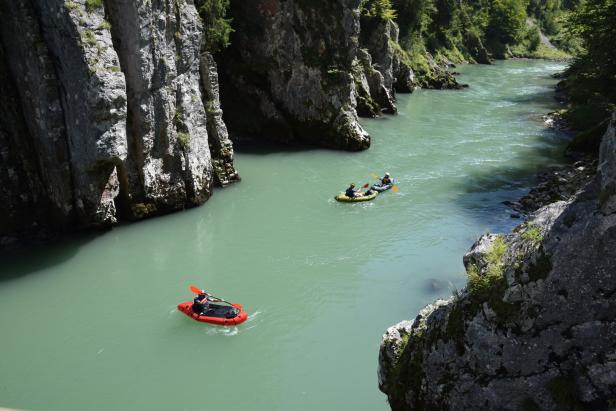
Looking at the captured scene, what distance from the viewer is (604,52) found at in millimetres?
31500

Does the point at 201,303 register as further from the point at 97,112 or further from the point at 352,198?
the point at 352,198

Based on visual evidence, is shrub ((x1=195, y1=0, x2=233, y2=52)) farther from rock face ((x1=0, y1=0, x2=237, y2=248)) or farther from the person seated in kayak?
the person seated in kayak

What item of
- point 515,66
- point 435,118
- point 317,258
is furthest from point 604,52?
point 515,66

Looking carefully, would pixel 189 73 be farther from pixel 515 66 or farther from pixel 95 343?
pixel 515 66

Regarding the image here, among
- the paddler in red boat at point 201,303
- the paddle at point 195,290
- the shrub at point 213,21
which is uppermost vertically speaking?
the shrub at point 213,21

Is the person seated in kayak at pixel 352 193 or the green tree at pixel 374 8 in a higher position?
the green tree at pixel 374 8

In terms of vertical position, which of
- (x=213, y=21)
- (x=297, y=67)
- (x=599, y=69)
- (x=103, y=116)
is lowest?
(x=103, y=116)

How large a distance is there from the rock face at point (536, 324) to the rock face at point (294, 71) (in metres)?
23.7

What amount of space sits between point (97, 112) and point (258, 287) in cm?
734

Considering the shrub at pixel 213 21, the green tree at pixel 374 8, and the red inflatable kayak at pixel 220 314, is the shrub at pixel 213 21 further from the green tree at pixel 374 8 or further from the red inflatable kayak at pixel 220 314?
the green tree at pixel 374 8

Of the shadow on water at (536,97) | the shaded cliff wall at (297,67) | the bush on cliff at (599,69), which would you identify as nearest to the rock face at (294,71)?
the shaded cliff wall at (297,67)

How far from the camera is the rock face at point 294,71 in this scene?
2931cm

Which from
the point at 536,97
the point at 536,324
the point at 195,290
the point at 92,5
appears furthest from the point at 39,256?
the point at 536,97

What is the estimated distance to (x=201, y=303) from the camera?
14.4m
